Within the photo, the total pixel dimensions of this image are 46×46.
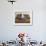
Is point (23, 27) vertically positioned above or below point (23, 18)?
below

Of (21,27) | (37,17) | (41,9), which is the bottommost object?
(21,27)

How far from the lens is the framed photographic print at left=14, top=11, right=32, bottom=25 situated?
15.6 feet

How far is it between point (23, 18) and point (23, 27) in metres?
0.33

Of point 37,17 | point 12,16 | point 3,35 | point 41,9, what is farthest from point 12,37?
point 41,9

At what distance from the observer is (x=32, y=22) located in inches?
187

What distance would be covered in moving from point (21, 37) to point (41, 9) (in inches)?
67.1

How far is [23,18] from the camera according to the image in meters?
4.80

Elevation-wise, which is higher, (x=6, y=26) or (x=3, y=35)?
(x=6, y=26)

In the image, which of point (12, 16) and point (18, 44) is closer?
point (18, 44)

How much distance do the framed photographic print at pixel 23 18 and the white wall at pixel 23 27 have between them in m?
0.14

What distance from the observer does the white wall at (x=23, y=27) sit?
186 inches

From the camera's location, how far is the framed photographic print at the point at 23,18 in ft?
15.6

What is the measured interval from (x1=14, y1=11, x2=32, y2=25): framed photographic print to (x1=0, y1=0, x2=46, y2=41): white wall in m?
0.14

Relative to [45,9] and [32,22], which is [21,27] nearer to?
[32,22]
